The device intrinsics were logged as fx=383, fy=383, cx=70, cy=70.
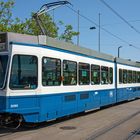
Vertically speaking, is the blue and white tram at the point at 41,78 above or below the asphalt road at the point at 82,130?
above

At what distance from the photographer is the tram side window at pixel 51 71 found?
516 inches

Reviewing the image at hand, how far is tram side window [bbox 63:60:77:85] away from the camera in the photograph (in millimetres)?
14672

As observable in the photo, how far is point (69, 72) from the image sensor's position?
49.5ft

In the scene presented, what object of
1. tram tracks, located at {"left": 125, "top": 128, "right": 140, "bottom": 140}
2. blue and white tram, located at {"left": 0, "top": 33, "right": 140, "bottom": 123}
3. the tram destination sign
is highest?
the tram destination sign

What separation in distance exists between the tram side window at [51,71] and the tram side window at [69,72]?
54 centimetres

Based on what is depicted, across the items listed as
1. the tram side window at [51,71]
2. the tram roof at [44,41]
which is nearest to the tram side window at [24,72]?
the tram side window at [51,71]

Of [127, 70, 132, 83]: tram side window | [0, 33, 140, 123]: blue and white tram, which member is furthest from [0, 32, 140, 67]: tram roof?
[127, 70, 132, 83]: tram side window

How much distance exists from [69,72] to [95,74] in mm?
3668

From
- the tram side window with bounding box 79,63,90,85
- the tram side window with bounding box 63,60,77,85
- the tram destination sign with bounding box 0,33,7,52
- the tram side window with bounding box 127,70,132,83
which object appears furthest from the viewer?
the tram side window with bounding box 127,70,132,83

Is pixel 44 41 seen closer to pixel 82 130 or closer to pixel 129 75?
pixel 82 130

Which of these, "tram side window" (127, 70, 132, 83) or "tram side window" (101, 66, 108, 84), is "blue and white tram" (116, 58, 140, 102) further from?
"tram side window" (101, 66, 108, 84)

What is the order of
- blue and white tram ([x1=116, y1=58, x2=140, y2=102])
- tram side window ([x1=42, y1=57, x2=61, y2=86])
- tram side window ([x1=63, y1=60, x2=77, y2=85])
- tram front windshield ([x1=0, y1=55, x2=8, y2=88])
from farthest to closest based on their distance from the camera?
blue and white tram ([x1=116, y1=58, x2=140, y2=102]), tram side window ([x1=63, y1=60, x2=77, y2=85]), tram side window ([x1=42, y1=57, x2=61, y2=86]), tram front windshield ([x1=0, y1=55, x2=8, y2=88])

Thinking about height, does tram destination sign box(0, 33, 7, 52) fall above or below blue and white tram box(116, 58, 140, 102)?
above

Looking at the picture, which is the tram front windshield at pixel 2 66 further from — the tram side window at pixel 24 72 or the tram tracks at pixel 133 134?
the tram tracks at pixel 133 134
